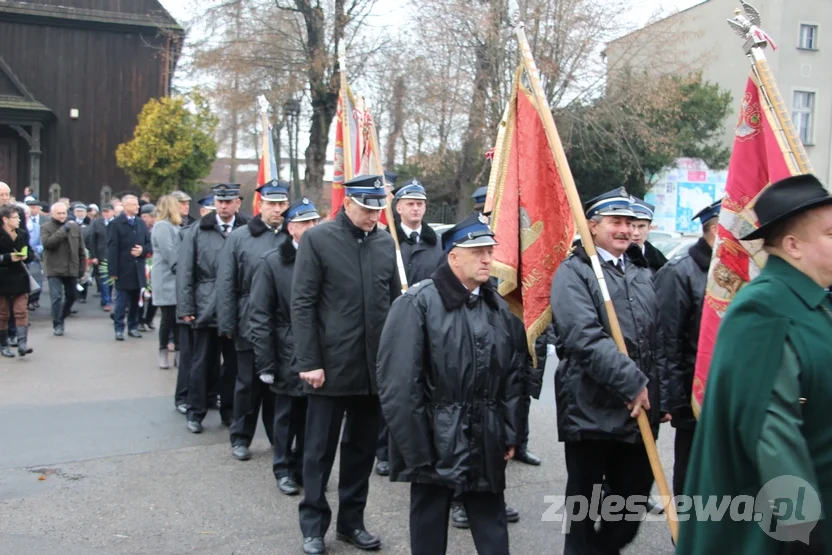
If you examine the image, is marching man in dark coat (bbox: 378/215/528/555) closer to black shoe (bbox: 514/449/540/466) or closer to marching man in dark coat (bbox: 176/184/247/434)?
black shoe (bbox: 514/449/540/466)

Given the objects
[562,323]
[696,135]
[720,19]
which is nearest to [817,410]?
[562,323]

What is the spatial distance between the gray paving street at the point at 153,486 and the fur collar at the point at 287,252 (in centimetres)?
170

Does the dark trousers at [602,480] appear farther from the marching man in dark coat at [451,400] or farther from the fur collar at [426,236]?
the fur collar at [426,236]

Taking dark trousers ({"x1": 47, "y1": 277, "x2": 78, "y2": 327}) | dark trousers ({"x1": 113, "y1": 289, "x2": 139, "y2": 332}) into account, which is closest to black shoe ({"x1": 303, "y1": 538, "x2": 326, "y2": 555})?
dark trousers ({"x1": 113, "y1": 289, "x2": 139, "y2": 332})

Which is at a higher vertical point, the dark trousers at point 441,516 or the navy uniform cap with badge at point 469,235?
the navy uniform cap with badge at point 469,235

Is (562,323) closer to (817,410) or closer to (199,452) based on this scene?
(817,410)

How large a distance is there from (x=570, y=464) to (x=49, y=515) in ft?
11.4

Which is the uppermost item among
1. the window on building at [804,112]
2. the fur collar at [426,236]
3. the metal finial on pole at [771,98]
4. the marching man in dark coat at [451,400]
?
the window on building at [804,112]

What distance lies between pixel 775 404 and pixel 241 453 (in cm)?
523

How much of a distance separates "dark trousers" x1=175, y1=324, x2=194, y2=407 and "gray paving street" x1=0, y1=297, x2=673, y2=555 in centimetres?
20

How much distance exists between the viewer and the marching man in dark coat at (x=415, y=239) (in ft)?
23.4

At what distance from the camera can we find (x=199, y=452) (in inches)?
278

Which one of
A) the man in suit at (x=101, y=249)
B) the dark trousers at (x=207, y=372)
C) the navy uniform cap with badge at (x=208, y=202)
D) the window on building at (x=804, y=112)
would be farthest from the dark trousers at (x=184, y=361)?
the window on building at (x=804, y=112)

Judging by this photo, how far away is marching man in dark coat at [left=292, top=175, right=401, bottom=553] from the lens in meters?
5.05
